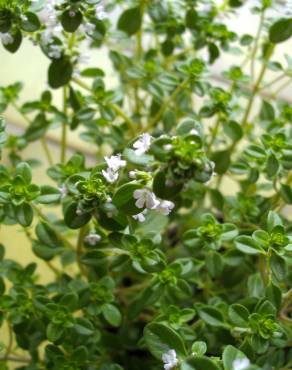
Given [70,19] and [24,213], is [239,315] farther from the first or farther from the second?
[70,19]

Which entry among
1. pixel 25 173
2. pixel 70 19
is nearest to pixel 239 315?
pixel 25 173

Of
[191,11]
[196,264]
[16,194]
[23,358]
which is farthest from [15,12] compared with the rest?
[23,358]

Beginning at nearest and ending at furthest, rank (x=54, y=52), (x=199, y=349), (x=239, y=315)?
(x=199, y=349) → (x=239, y=315) → (x=54, y=52)

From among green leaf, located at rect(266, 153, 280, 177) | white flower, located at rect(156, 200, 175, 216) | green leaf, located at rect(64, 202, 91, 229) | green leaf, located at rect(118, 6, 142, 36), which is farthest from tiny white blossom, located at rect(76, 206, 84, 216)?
green leaf, located at rect(118, 6, 142, 36)

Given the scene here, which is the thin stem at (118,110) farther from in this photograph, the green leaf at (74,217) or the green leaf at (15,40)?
the green leaf at (74,217)

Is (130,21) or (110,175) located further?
(130,21)

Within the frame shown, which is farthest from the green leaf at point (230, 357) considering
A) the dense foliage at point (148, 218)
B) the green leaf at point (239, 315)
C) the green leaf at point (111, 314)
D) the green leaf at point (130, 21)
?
the green leaf at point (130, 21)

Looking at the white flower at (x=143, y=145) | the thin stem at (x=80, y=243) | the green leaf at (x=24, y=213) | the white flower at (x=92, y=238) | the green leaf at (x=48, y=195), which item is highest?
the white flower at (x=143, y=145)
